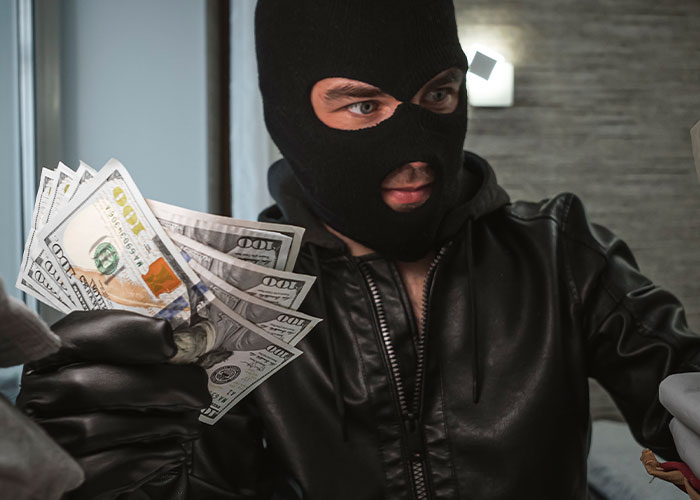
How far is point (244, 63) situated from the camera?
2248 millimetres

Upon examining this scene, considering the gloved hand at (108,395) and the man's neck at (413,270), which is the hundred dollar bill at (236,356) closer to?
the gloved hand at (108,395)

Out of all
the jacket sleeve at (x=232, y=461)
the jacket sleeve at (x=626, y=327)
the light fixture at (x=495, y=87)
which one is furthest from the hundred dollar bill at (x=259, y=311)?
the light fixture at (x=495, y=87)

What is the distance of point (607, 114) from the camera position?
304 centimetres

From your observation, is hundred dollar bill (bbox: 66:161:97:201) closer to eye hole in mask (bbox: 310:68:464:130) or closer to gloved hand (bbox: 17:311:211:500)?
gloved hand (bbox: 17:311:211:500)

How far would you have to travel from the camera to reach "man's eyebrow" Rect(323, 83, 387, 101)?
1064 mm

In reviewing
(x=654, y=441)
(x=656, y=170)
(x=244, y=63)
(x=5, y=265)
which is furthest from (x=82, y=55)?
(x=656, y=170)

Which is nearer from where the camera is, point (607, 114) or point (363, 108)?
point (363, 108)

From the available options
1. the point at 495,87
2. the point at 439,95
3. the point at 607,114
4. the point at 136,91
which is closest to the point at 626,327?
the point at 439,95

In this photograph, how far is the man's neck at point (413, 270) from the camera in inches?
46.6

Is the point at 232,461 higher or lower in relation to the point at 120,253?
lower

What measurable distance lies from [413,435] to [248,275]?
0.47 metres

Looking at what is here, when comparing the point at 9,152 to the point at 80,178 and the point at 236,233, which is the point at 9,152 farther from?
the point at 236,233

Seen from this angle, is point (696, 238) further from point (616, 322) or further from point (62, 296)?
point (62, 296)

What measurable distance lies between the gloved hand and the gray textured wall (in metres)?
2.52
